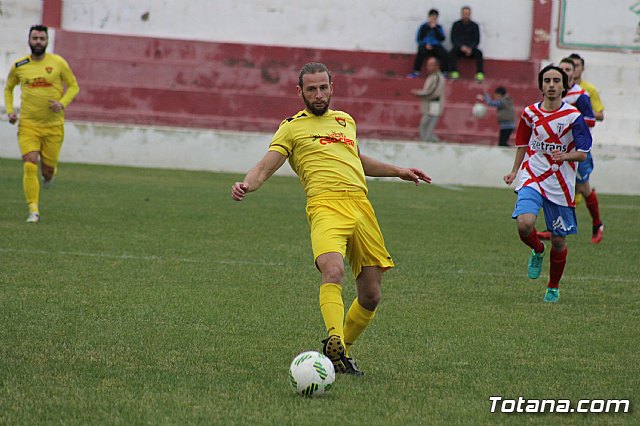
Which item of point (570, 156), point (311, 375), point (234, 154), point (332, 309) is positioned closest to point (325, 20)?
point (234, 154)

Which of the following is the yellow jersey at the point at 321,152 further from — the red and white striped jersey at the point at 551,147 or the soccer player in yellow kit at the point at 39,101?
the soccer player in yellow kit at the point at 39,101

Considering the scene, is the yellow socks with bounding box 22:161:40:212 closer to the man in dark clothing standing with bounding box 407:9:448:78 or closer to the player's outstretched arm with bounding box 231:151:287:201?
the player's outstretched arm with bounding box 231:151:287:201

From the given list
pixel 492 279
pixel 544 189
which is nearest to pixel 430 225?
pixel 492 279

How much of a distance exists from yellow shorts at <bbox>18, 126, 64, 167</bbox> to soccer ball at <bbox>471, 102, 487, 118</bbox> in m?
14.0

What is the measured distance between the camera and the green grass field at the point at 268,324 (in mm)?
5332

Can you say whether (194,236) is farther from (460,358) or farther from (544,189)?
(460,358)

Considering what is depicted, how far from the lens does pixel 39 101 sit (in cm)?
1370

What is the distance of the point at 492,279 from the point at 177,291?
3.09m

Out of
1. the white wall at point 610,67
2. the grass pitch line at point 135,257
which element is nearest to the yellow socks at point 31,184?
the grass pitch line at point 135,257

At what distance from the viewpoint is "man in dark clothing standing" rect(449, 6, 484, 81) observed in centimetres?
2731

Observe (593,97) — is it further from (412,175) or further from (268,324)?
(412,175)

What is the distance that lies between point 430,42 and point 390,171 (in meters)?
21.2

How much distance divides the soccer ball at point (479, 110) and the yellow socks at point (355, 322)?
805 inches

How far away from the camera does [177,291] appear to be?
8773 mm
